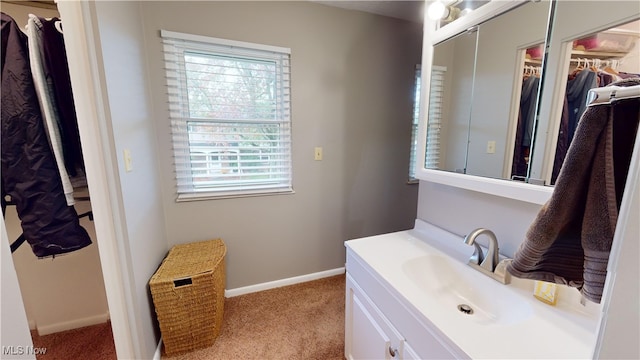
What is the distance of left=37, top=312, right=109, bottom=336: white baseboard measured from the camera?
5.08 ft

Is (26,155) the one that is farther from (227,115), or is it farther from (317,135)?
(317,135)

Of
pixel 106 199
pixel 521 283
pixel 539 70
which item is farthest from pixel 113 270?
pixel 539 70

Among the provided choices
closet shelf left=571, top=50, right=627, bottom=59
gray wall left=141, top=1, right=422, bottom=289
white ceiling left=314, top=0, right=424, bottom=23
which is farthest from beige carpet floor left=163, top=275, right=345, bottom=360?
white ceiling left=314, top=0, right=424, bottom=23

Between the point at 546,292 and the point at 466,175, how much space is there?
510 mm

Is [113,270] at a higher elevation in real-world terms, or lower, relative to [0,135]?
lower

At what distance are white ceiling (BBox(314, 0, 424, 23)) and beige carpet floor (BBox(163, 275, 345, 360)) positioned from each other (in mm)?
2330

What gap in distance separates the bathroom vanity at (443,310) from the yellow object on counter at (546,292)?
0.06 ft

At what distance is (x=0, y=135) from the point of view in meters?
0.98

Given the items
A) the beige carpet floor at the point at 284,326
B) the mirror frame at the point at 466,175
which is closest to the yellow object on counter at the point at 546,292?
the mirror frame at the point at 466,175

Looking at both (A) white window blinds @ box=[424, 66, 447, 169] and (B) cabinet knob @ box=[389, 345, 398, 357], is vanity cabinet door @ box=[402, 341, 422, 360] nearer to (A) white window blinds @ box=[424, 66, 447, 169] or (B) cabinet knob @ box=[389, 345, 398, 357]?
(B) cabinet knob @ box=[389, 345, 398, 357]

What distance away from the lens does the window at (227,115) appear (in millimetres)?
1649

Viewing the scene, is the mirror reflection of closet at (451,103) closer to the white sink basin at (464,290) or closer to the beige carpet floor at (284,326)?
the white sink basin at (464,290)

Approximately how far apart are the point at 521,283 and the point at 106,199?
1.72 meters

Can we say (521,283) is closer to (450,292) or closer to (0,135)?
(450,292)
